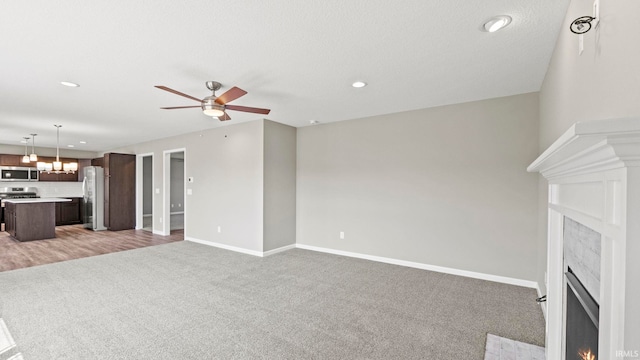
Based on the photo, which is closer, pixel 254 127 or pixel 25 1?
pixel 25 1

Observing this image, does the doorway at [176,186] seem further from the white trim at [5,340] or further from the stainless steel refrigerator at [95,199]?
the white trim at [5,340]

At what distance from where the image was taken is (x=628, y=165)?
0.73 m

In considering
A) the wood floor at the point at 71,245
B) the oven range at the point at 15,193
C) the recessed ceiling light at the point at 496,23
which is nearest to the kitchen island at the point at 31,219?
the wood floor at the point at 71,245

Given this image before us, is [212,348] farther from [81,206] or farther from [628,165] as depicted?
[81,206]

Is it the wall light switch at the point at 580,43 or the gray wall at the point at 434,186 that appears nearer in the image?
the wall light switch at the point at 580,43

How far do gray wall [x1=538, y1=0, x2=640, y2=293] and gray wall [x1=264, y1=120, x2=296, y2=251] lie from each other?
392 cm

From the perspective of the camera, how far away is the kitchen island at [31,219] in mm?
6062

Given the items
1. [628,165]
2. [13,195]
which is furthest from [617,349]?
[13,195]

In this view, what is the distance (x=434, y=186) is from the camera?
13.4 feet

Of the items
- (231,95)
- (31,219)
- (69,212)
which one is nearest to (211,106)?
(231,95)

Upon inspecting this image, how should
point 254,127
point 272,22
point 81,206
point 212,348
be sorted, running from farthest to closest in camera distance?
point 81,206 → point 254,127 → point 212,348 → point 272,22

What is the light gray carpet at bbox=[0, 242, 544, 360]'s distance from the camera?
2186mm

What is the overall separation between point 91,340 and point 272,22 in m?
2.86

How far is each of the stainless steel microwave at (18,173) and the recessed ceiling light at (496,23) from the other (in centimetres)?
1138
